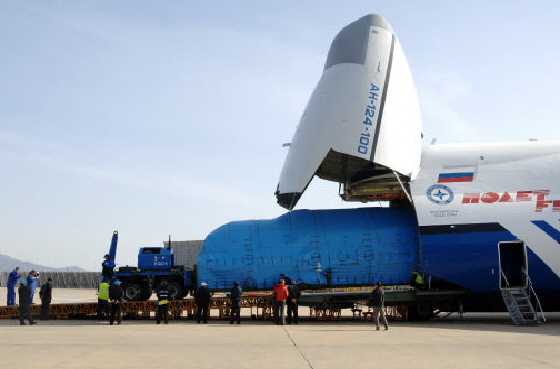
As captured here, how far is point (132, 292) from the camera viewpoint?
27.3 m

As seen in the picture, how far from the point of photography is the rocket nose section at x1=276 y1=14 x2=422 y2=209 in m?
24.3

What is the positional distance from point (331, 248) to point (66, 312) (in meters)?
11.5

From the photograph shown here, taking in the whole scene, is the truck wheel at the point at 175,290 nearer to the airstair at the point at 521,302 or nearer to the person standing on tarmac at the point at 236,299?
the person standing on tarmac at the point at 236,299

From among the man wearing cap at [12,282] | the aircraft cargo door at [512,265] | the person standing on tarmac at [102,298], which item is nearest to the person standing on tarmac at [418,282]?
the aircraft cargo door at [512,265]

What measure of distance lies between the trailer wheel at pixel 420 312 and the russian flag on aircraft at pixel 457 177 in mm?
5162

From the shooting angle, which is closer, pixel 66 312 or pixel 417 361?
pixel 417 361

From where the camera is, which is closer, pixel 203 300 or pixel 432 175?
pixel 203 300

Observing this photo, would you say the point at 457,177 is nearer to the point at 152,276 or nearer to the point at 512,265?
the point at 512,265

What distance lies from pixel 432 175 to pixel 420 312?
564cm

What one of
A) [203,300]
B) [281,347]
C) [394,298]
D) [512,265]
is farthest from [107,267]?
[512,265]

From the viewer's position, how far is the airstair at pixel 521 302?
22297 mm

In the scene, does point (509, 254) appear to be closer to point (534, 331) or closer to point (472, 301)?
point (472, 301)

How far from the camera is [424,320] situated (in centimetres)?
2492

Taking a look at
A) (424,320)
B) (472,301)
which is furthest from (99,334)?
(472,301)
